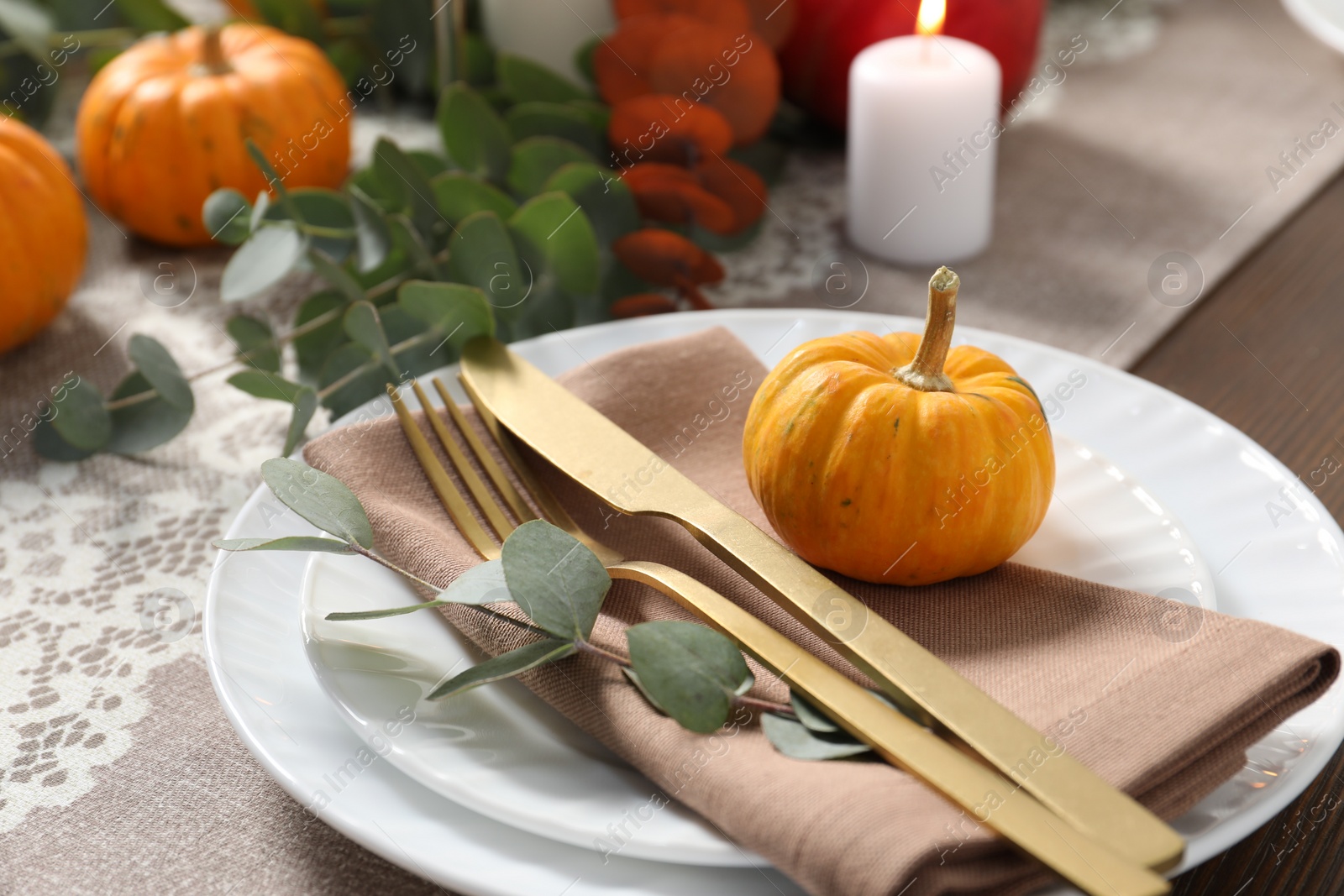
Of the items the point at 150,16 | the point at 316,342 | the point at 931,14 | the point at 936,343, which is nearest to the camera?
the point at 936,343

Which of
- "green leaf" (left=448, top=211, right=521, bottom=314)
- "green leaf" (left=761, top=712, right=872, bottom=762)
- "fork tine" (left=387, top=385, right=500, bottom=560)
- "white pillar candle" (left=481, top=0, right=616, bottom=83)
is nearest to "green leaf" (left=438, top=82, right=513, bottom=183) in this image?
"green leaf" (left=448, top=211, right=521, bottom=314)

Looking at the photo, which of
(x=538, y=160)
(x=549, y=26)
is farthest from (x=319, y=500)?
(x=549, y=26)

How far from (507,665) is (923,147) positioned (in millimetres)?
596

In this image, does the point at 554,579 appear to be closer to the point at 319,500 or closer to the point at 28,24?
A: the point at 319,500

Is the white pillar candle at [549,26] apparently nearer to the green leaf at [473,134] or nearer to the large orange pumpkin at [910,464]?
the green leaf at [473,134]

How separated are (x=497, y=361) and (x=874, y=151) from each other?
16.5 inches

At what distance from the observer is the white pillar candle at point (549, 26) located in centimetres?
100

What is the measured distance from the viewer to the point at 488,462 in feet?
1.68

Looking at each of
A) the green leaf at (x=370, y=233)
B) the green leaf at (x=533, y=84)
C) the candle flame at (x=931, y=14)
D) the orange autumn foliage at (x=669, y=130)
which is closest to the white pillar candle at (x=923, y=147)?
the candle flame at (x=931, y=14)

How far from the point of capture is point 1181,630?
404 mm

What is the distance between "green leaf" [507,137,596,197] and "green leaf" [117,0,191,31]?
0.45 m

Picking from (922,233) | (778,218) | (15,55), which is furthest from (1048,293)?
(15,55)

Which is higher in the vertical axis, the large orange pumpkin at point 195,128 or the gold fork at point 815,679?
the gold fork at point 815,679

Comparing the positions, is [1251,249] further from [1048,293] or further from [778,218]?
[778,218]
